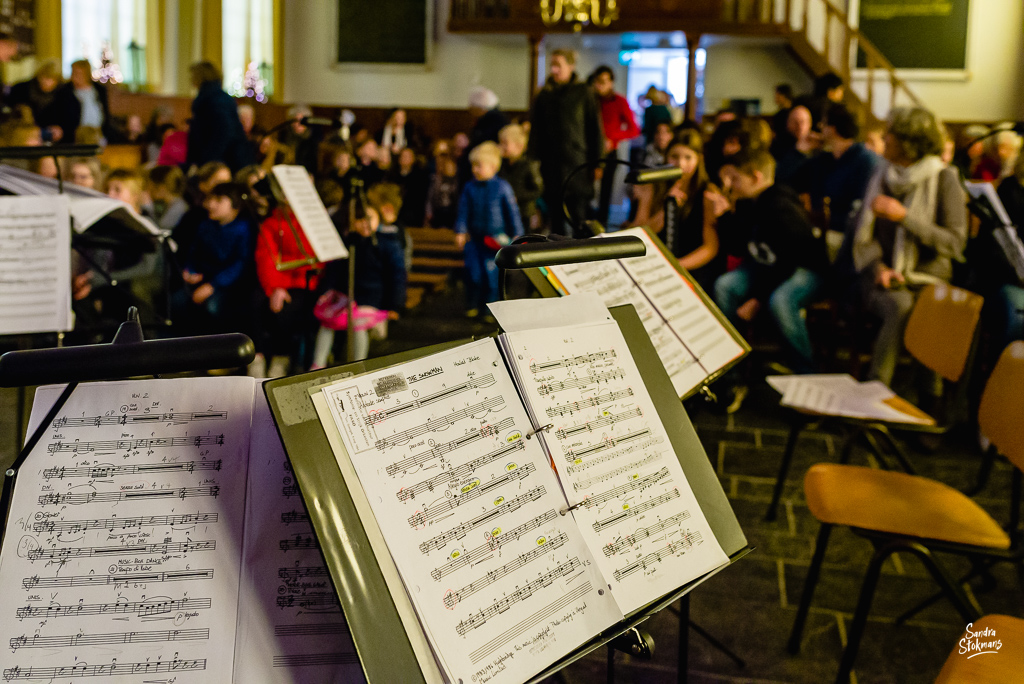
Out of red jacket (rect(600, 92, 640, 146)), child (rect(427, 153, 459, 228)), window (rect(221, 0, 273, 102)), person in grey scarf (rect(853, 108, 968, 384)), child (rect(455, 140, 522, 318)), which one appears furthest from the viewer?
window (rect(221, 0, 273, 102))

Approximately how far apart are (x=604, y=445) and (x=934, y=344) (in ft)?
6.00

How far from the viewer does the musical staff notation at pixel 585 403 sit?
121cm

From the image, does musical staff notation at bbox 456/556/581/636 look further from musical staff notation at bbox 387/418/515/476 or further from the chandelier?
the chandelier

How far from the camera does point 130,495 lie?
1.00m

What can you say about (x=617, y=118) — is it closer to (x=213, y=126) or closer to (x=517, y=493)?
(x=213, y=126)

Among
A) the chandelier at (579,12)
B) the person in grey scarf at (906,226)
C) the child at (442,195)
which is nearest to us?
the person in grey scarf at (906,226)

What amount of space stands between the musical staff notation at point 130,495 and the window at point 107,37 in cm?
966

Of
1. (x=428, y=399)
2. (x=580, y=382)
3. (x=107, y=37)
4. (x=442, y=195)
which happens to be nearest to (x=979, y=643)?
(x=580, y=382)

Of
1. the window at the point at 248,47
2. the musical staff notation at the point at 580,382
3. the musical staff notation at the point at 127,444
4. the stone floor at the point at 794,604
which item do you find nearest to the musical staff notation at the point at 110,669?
the musical staff notation at the point at 127,444

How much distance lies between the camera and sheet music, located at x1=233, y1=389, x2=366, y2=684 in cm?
103

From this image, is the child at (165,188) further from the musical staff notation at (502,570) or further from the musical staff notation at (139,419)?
the musical staff notation at (502,570)

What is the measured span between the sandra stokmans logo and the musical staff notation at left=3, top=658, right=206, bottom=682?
1.20 m

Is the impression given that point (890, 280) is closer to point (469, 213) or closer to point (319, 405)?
point (469, 213)

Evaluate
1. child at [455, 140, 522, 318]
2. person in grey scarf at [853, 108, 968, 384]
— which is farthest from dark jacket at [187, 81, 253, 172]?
person in grey scarf at [853, 108, 968, 384]
